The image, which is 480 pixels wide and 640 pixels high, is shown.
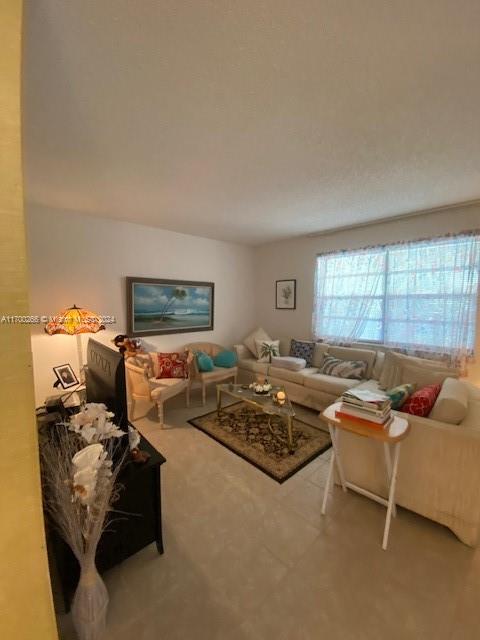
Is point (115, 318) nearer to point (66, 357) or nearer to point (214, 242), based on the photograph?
point (66, 357)

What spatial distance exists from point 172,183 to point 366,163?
1.59 metres

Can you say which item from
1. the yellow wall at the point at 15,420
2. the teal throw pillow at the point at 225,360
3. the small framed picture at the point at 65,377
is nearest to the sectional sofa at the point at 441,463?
the yellow wall at the point at 15,420

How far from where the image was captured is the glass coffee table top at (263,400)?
2.62 m

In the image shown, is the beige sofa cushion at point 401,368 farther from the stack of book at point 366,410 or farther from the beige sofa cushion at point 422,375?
the stack of book at point 366,410

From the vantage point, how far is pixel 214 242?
14.7ft

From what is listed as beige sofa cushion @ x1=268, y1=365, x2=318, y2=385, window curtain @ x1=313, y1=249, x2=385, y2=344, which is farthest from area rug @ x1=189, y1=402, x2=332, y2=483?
window curtain @ x1=313, y1=249, x2=385, y2=344

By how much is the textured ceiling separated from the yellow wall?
0.59 metres

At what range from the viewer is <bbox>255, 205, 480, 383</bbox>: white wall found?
298 cm

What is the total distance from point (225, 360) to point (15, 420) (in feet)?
11.0

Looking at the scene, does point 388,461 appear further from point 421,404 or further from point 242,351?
point 242,351

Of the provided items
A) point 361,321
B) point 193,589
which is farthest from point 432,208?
point 193,589

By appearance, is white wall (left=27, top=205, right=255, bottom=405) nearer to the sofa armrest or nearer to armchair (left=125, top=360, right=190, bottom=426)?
the sofa armrest

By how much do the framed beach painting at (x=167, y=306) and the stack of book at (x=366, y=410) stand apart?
2.85 m

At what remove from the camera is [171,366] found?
11.4ft
